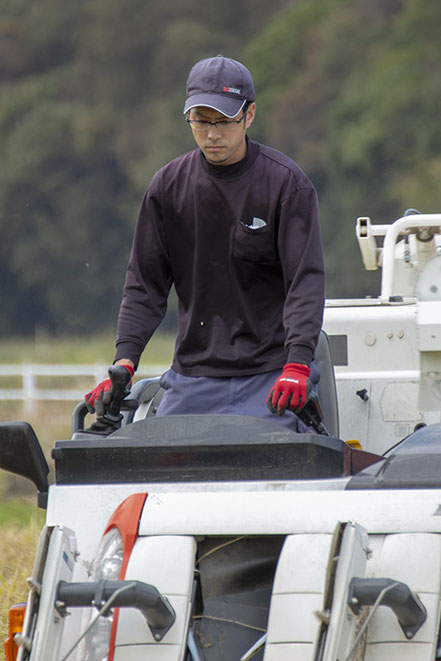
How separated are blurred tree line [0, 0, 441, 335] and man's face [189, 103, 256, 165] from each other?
970 inches

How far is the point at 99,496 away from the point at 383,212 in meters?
28.4

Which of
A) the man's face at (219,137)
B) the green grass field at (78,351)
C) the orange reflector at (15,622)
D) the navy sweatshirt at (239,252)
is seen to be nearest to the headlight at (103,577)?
the orange reflector at (15,622)

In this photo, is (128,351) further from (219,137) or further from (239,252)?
(219,137)

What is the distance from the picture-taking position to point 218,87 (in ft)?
12.4

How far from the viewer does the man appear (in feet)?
12.5

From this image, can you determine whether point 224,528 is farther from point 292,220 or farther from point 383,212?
point 383,212

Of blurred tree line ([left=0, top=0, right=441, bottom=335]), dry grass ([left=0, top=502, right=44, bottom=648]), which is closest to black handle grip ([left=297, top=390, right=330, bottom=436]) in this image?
dry grass ([left=0, top=502, right=44, bottom=648])

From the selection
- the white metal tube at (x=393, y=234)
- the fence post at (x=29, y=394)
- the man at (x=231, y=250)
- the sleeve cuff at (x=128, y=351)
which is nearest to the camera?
the man at (x=231, y=250)

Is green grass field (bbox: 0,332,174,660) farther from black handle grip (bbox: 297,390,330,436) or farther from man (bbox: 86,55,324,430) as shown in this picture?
black handle grip (bbox: 297,390,330,436)

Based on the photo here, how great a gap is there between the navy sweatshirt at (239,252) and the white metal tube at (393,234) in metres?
1.64

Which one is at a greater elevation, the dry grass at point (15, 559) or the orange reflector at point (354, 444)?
the orange reflector at point (354, 444)

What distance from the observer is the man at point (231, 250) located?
382 centimetres

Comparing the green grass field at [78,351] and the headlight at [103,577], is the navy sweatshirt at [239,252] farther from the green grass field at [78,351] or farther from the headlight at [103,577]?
the green grass field at [78,351]

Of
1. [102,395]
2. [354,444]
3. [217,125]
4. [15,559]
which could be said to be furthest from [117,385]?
[15,559]
